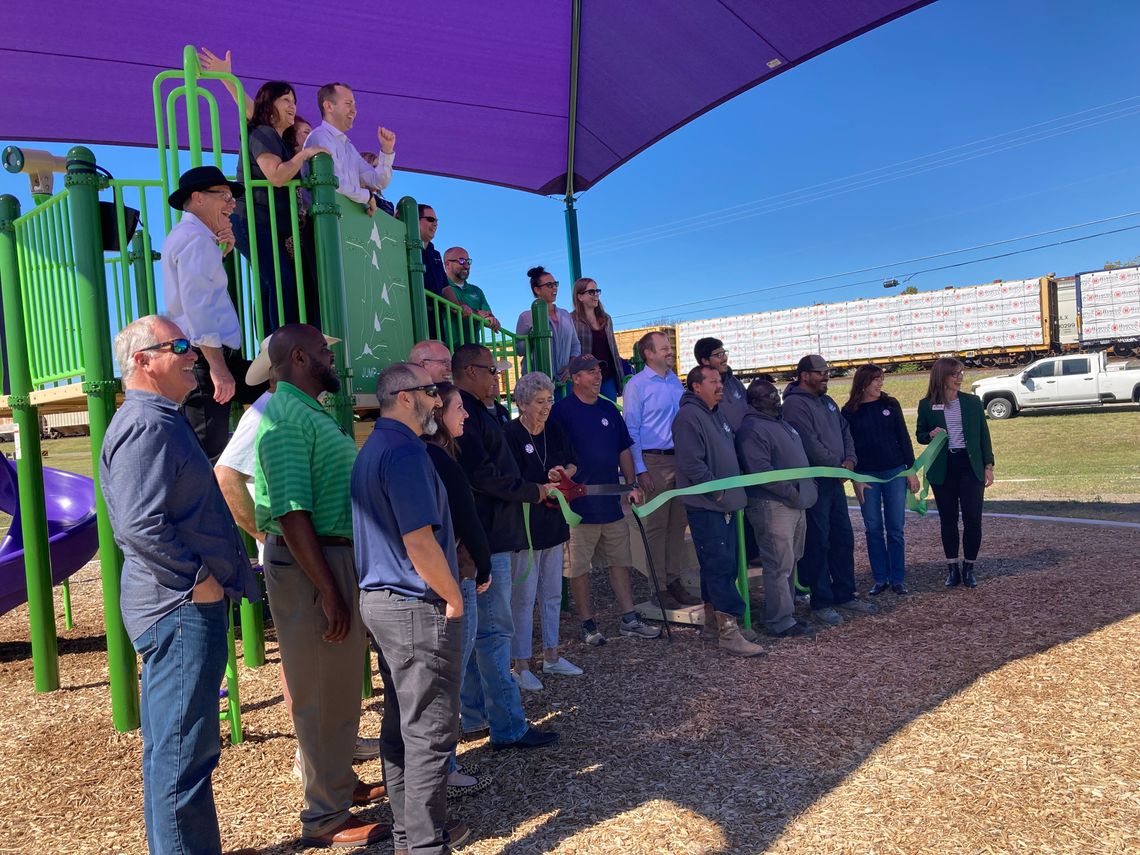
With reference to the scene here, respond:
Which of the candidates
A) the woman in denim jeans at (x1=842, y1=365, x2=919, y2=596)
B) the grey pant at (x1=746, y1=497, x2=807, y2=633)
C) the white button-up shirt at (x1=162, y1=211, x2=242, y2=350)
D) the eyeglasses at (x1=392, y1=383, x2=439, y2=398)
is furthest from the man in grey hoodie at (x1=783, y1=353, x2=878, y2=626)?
the white button-up shirt at (x1=162, y1=211, x2=242, y2=350)

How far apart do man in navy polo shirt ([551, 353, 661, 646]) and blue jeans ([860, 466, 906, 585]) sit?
2.22 m

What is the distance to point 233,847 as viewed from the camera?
352 cm

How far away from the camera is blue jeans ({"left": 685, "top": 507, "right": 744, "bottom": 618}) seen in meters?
5.95

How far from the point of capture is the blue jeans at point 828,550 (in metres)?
6.84

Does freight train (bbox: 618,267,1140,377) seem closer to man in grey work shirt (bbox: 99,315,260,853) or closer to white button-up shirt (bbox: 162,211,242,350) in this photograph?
white button-up shirt (bbox: 162,211,242,350)

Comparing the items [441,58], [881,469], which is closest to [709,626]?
[881,469]

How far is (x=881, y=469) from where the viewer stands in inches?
287

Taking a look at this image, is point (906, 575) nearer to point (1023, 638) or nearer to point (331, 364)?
point (1023, 638)

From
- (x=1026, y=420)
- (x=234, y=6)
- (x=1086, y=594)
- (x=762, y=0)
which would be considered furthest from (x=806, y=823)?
(x=1026, y=420)

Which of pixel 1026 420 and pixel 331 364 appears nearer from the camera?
pixel 331 364

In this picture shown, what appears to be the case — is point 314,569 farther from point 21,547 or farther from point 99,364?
point 21,547

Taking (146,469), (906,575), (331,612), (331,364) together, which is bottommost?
(906,575)

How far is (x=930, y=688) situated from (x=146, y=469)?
4.36m

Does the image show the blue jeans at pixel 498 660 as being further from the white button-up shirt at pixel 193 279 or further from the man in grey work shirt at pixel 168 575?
the white button-up shirt at pixel 193 279
